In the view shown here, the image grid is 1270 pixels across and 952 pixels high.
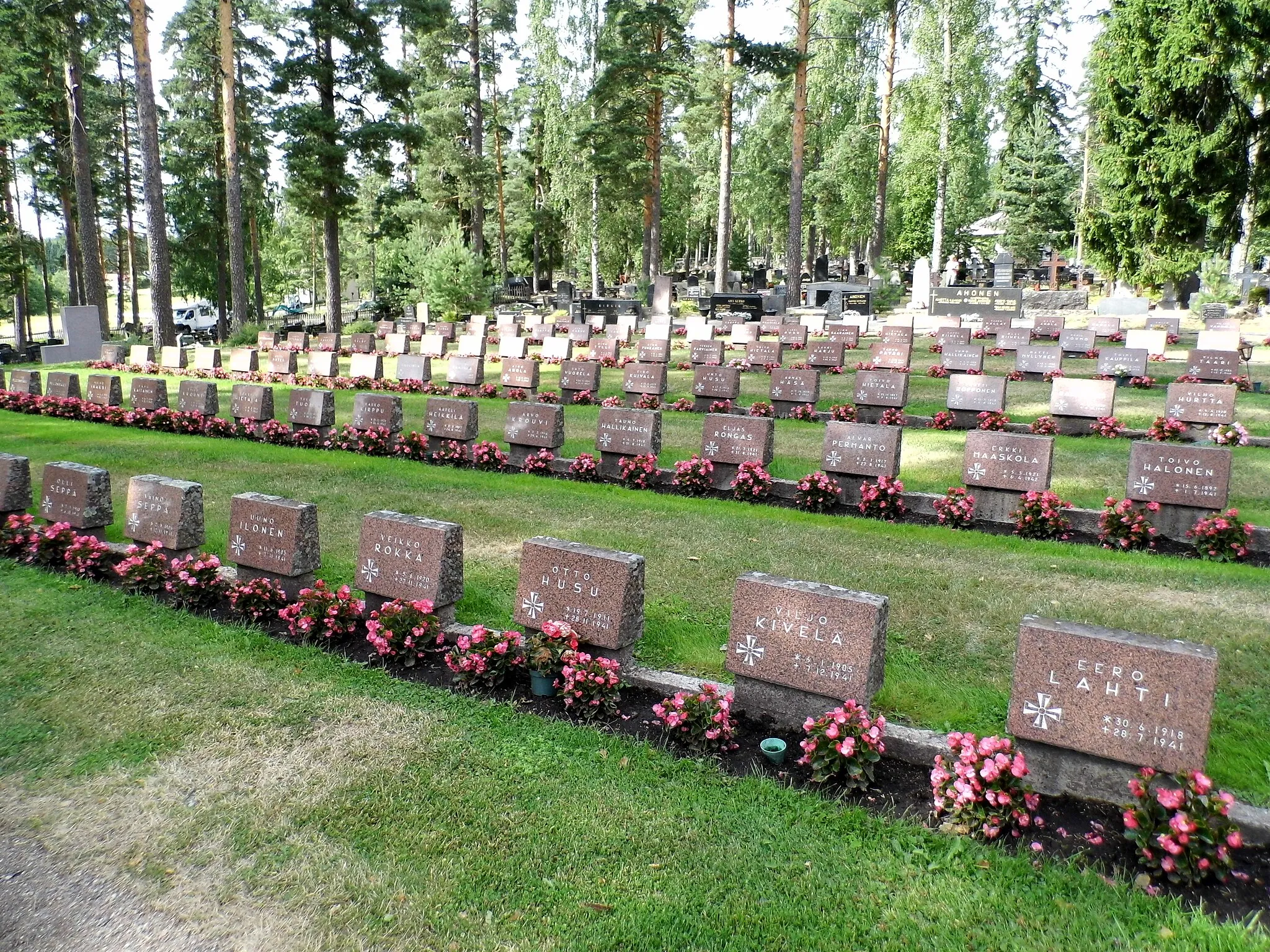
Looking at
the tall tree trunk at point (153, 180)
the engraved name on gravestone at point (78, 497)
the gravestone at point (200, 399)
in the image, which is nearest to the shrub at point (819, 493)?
the engraved name on gravestone at point (78, 497)

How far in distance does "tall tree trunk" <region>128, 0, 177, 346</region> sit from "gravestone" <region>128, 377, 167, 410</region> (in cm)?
1069

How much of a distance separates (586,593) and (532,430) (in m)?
6.53

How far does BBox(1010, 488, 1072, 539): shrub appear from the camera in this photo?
8500mm

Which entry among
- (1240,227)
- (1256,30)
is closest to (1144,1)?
(1256,30)

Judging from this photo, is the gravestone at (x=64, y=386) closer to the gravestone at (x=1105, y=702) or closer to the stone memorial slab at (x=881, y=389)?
the stone memorial slab at (x=881, y=389)

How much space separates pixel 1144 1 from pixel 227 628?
94.0 feet

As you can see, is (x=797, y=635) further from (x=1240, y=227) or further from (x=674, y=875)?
(x=1240, y=227)

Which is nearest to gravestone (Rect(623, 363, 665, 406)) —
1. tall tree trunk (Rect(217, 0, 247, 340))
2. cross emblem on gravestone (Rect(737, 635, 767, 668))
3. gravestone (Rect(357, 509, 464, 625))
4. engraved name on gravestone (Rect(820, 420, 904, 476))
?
engraved name on gravestone (Rect(820, 420, 904, 476))

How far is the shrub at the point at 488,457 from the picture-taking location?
11773 millimetres

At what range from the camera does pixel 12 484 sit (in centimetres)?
853

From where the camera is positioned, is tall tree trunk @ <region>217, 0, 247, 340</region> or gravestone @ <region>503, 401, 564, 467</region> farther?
tall tree trunk @ <region>217, 0, 247, 340</region>

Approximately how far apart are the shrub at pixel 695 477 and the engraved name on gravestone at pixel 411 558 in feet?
15.1

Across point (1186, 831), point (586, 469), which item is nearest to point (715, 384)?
point (586, 469)

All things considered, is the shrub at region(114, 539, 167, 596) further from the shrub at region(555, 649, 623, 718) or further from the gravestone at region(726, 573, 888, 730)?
the gravestone at region(726, 573, 888, 730)
